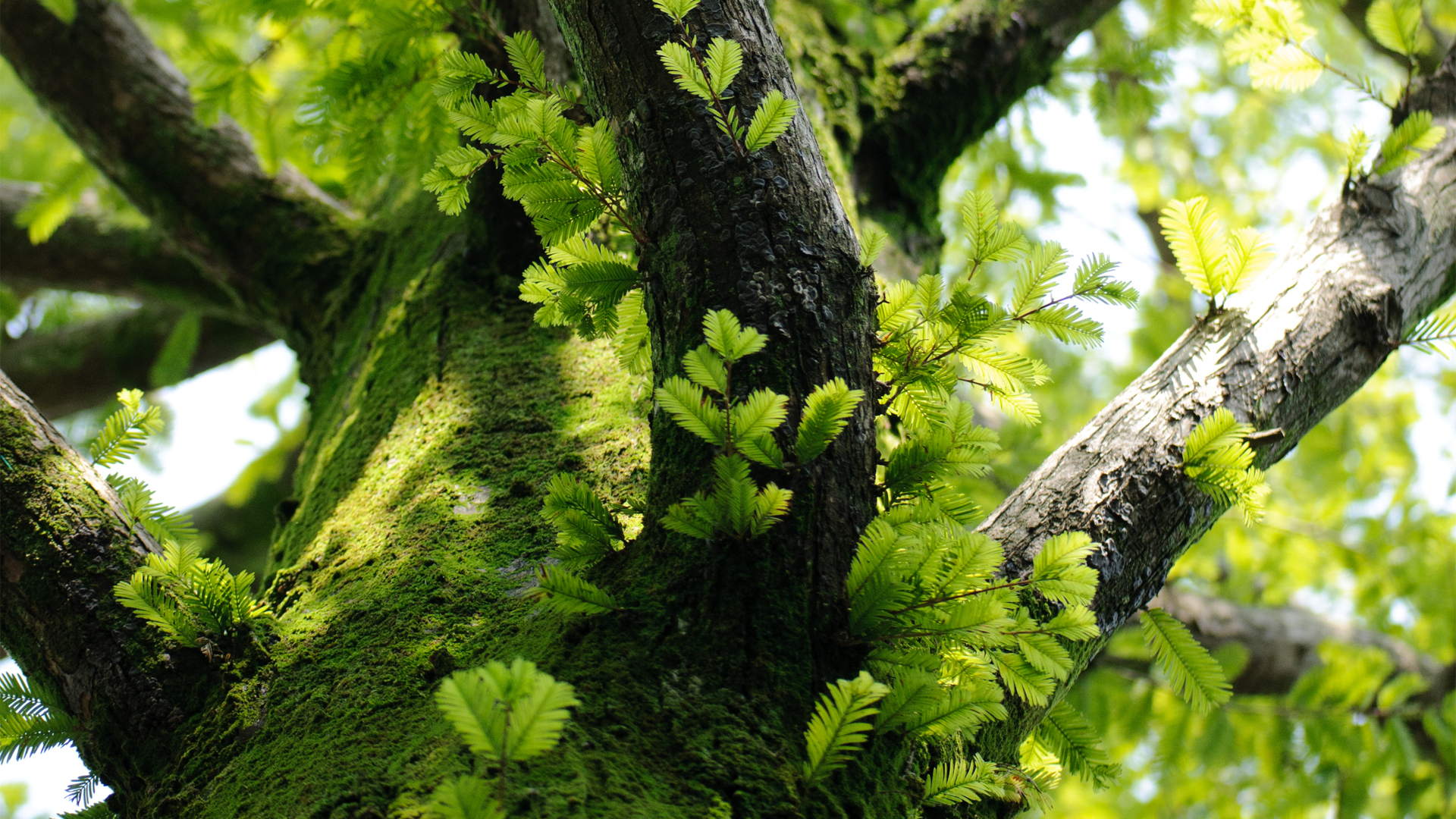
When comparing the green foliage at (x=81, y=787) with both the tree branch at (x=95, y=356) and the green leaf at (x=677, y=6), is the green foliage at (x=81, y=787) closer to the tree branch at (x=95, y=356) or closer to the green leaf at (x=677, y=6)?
the green leaf at (x=677, y=6)

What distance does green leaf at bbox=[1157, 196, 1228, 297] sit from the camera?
1.55 metres

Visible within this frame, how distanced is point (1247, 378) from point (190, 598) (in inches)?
76.3

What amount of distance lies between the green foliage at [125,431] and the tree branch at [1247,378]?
1.66 meters

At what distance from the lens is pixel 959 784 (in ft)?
3.99

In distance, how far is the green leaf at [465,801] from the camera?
2.92ft

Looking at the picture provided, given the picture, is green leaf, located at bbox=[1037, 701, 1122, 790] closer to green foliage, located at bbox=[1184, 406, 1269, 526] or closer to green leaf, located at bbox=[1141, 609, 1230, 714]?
green leaf, located at bbox=[1141, 609, 1230, 714]

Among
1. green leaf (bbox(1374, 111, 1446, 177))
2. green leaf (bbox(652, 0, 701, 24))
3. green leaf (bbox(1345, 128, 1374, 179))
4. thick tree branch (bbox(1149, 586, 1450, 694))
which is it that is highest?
green leaf (bbox(652, 0, 701, 24))

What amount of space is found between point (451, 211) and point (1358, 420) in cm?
832

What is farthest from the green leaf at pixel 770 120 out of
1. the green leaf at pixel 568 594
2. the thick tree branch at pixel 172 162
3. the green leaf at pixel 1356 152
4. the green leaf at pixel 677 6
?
the thick tree branch at pixel 172 162

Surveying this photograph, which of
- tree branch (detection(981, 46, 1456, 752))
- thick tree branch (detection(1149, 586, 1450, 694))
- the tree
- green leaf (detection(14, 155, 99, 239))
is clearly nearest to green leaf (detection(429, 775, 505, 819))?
the tree

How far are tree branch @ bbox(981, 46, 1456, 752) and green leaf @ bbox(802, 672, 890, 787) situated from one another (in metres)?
0.46

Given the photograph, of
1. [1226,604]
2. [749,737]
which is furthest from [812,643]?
[1226,604]

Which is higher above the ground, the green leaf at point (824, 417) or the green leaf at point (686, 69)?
the green leaf at point (686, 69)

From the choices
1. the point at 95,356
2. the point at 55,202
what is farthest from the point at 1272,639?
the point at 95,356
